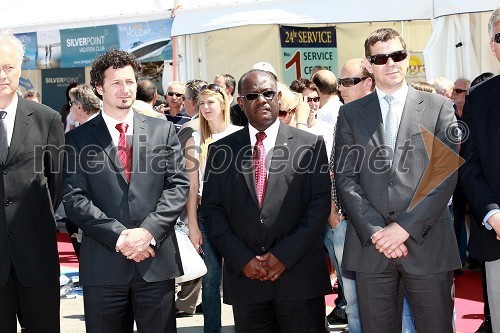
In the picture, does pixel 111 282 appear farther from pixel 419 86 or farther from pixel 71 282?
pixel 71 282

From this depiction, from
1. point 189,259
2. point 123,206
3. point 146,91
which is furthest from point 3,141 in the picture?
point 146,91

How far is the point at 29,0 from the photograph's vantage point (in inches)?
535

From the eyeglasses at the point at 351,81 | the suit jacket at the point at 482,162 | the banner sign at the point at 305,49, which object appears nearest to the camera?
the suit jacket at the point at 482,162

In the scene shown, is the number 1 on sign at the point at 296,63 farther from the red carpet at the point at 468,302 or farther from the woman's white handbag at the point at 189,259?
the woman's white handbag at the point at 189,259

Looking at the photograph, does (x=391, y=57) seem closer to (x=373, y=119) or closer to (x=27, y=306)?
(x=373, y=119)

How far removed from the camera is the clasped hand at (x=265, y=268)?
462cm

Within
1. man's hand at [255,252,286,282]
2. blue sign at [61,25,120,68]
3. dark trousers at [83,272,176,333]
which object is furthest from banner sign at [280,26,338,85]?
dark trousers at [83,272,176,333]

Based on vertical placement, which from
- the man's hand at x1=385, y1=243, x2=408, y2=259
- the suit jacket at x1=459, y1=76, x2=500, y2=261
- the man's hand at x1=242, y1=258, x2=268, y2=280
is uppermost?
the suit jacket at x1=459, y1=76, x2=500, y2=261

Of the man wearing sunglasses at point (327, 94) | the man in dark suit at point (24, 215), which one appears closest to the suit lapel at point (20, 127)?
the man in dark suit at point (24, 215)

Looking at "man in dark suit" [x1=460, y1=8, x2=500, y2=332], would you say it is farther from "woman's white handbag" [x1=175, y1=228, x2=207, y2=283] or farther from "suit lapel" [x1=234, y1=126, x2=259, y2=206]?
"woman's white handbag" [x1=175, y1=228, x2=207, y2=283]

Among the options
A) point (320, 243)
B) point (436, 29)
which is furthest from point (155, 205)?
point (436, 29)

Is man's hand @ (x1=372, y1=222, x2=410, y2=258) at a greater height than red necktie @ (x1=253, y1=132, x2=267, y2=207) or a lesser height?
lesser

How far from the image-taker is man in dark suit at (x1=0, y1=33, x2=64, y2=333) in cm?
474

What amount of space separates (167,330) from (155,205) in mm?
785
